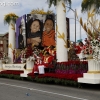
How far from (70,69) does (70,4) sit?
6350 millimetres

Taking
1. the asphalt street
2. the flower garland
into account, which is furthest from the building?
the asphalt street

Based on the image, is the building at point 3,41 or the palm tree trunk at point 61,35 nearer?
the palm tree trunk at point 61,35

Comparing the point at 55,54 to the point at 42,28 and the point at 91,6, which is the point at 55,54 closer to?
the point at 91,6

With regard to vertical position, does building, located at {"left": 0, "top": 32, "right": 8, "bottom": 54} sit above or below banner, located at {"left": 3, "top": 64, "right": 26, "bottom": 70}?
above

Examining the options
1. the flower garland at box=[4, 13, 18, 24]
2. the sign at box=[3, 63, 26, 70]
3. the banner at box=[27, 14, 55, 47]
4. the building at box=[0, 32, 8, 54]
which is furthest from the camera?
the building at box=[0, 32, 8, 54]

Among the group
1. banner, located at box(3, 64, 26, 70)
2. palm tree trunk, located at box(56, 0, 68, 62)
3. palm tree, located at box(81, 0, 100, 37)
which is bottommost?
banner, located at box(3, 64, 26, 70)

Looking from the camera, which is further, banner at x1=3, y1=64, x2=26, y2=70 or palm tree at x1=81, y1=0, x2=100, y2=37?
banner at x1=3, y1=64, x2=26, y2=70

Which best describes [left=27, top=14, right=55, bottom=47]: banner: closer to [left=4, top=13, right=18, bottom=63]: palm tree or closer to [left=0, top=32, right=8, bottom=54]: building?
[left=4, top=13, right=18, bottom=63]: palm tree

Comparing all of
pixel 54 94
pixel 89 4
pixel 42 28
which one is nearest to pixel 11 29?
pixel 42 28

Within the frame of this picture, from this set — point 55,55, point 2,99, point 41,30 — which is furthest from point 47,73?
point 41,30

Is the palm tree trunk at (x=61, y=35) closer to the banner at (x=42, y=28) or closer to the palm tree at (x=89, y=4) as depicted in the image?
the palm tree at (x=89, y=4)

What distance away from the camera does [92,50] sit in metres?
14.4

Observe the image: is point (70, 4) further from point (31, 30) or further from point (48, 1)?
point (31, 30)

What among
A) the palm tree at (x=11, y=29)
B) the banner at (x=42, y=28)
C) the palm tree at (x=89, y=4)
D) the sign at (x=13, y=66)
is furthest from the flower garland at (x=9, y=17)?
the palm tree at (x=89, y=4)
